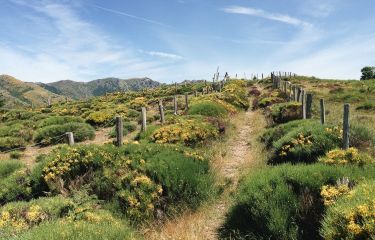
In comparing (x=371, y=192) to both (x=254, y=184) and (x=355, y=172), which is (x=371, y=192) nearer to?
(x=355, y=172)

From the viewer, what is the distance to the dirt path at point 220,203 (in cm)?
889

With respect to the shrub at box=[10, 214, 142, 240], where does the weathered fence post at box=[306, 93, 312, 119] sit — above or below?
above

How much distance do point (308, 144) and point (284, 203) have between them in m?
5.11

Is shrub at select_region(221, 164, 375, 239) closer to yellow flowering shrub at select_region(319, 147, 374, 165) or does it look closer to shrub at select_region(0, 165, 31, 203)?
yellow flowering shrub at select_region(319, 147, 374, 165)

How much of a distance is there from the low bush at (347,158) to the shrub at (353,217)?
298 cm

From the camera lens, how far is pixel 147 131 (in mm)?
20156

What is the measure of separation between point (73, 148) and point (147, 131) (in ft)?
25.7

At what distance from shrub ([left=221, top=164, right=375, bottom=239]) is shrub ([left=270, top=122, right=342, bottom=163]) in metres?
3.31

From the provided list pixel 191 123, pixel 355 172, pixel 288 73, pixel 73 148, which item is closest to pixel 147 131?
pixel 191 123

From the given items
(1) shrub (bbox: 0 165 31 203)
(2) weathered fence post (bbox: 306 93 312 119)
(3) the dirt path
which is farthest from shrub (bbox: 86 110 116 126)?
(1) shrub (bbox: 0 165 31 203)

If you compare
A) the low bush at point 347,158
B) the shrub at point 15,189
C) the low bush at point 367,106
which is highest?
the low bush at point 347,158

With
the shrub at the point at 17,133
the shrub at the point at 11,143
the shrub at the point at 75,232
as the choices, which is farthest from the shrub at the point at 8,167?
the shrub at the point at 17,133

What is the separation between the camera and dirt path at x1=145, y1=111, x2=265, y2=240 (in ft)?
29.2

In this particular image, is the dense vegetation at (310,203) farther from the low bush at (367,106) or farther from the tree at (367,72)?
the tree at (367,72)
